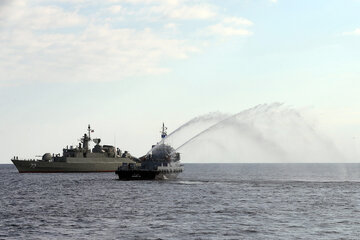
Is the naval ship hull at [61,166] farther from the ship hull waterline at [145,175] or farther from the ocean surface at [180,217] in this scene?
the ocean surface at [180,217]

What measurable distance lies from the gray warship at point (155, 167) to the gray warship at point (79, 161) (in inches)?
1683

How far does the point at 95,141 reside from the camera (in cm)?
14125

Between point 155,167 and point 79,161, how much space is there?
5070 centimetres

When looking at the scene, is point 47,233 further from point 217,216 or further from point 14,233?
point 217,216

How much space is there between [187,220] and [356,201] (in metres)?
26.9

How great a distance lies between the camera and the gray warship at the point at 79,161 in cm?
13350

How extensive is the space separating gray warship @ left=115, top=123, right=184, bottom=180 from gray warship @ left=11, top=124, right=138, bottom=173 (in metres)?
42.8

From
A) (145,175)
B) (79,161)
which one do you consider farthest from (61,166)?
(145,175)

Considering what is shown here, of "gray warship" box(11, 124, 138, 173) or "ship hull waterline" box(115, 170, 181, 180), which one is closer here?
"ship hull waterline" box(115, 170, 181, 180)

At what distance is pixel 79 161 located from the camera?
134375 millimetres

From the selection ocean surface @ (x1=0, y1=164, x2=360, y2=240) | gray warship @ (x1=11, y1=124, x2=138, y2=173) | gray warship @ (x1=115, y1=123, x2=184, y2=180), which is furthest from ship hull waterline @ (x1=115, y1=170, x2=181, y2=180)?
gray warship @ (x1=11, y1=124, x2=138, y2=173)

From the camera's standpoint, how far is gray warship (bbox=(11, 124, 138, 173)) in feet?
438

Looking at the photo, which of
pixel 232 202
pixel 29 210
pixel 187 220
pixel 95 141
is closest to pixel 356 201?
pixel 232 202

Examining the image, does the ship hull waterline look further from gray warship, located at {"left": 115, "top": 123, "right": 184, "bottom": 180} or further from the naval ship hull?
the naval ship hull
